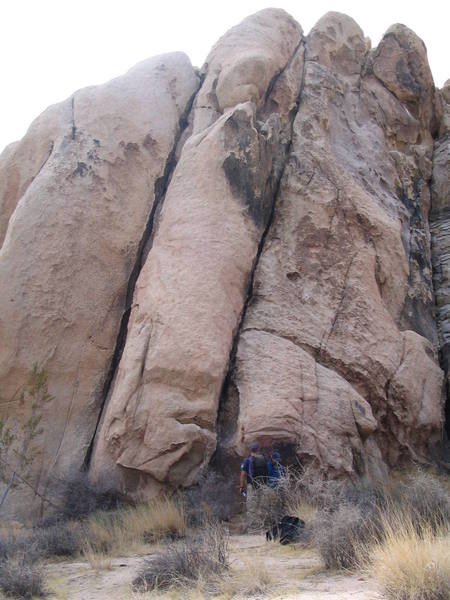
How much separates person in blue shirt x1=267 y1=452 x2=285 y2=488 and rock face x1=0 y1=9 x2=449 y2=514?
10.9 inches

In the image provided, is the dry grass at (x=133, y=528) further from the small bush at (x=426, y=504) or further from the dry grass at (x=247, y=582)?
the small bush at (x=426, y=504)

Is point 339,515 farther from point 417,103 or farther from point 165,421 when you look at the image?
point 417,103

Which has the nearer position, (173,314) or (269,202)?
(173,314)

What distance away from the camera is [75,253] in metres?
10.6

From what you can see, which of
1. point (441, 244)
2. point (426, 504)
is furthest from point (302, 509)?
point (441, 244)

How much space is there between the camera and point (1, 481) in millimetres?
9289

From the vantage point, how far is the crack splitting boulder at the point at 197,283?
8445mm

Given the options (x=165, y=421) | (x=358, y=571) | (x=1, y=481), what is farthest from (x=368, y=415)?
(x=1, y=481)

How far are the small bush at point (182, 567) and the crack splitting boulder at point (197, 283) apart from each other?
311cm

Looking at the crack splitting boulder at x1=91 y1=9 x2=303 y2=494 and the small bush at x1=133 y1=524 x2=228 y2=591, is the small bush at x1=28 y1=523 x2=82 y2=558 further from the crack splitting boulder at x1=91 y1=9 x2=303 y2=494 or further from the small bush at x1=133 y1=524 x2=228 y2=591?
the small bush at x1=133 y1=524 x2=228 y2=591

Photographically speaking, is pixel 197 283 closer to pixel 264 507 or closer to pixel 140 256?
pixel 140 256

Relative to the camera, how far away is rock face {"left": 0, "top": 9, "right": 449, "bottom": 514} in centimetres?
867

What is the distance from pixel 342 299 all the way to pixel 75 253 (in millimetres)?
4687

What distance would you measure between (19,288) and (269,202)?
4.61 metres
